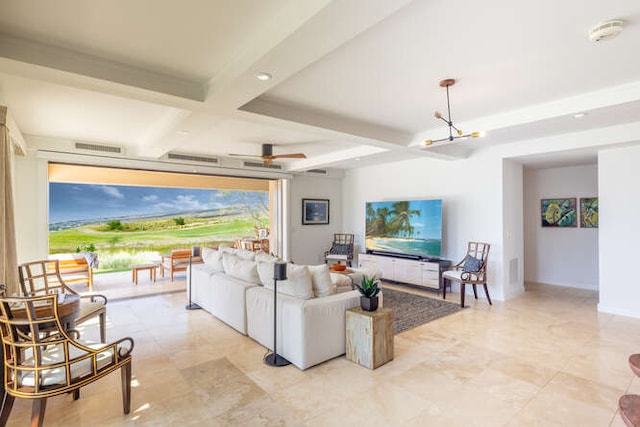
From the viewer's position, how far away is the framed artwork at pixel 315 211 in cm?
837

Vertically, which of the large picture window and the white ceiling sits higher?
the white ceiling

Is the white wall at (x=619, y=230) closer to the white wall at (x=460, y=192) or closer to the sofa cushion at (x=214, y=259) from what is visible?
the white wall at (x=460, y=192)

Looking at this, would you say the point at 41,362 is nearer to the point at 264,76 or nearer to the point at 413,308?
the point at 264,76

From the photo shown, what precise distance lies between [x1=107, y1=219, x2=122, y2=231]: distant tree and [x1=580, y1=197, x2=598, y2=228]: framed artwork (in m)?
10.8

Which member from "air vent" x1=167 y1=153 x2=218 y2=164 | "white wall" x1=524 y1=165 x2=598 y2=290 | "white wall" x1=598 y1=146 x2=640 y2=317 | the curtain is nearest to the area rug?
"white wall" x1=598 y1=146 x2=640 y2=317

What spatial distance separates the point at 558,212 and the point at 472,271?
297 centimetres

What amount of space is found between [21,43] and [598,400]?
202 inches

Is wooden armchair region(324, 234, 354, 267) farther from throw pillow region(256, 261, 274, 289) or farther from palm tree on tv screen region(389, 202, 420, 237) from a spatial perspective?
throw pillow region(256, 261, 274, 289)

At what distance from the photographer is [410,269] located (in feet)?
21.4

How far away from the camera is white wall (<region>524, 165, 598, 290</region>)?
6.45m

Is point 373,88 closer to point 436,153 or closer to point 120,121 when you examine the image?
point 436,153

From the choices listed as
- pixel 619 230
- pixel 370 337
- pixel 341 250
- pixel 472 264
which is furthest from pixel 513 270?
pixel 370 337

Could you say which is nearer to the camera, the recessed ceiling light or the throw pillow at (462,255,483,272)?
the recessed ceiling light

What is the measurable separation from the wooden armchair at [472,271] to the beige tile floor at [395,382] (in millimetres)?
993
